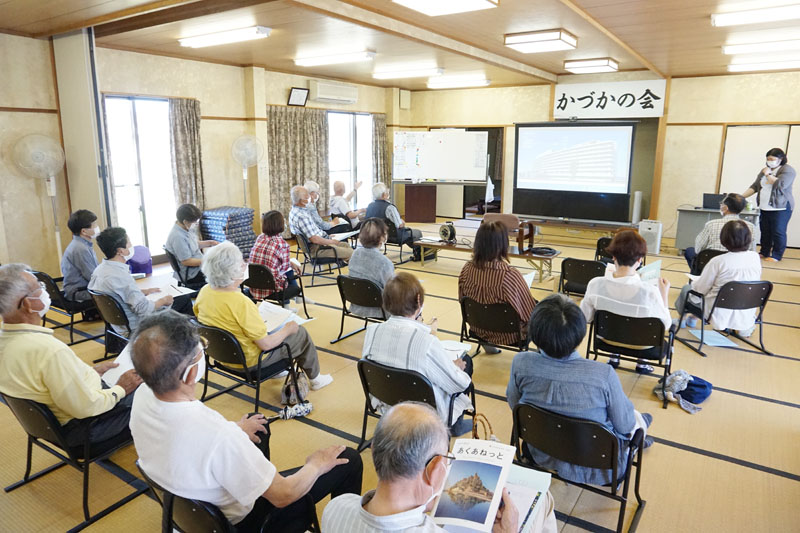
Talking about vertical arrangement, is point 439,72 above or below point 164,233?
above

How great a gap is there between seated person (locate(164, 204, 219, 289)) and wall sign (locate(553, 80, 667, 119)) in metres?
7.05

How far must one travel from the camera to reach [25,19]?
15.4 ft

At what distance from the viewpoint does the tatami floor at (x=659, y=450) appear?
2322mm

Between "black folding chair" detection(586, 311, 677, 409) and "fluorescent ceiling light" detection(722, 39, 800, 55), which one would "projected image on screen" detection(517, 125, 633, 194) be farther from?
"black folding chair" detection(586, 311, 677, 409)

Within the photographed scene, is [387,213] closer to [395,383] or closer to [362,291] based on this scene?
[362,291]

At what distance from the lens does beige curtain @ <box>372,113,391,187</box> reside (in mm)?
10578

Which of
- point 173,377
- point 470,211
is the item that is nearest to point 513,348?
point 173,377

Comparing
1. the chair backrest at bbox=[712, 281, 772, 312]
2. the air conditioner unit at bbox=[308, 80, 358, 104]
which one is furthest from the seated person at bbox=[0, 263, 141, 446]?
the air conditioner unit at bbox=[308, 80, 358, 104]

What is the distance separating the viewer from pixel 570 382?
6.51ft

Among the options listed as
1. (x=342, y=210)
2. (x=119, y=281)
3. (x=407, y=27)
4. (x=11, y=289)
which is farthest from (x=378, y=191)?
(x=11, y=289)

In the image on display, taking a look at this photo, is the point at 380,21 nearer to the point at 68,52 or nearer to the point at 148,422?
the point at 68,52

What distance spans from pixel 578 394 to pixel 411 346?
732mm

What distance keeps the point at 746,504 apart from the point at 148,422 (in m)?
2.56

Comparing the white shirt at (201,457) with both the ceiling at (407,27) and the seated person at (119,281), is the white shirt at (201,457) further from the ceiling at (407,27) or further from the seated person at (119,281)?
the ceiling at (407,27)
